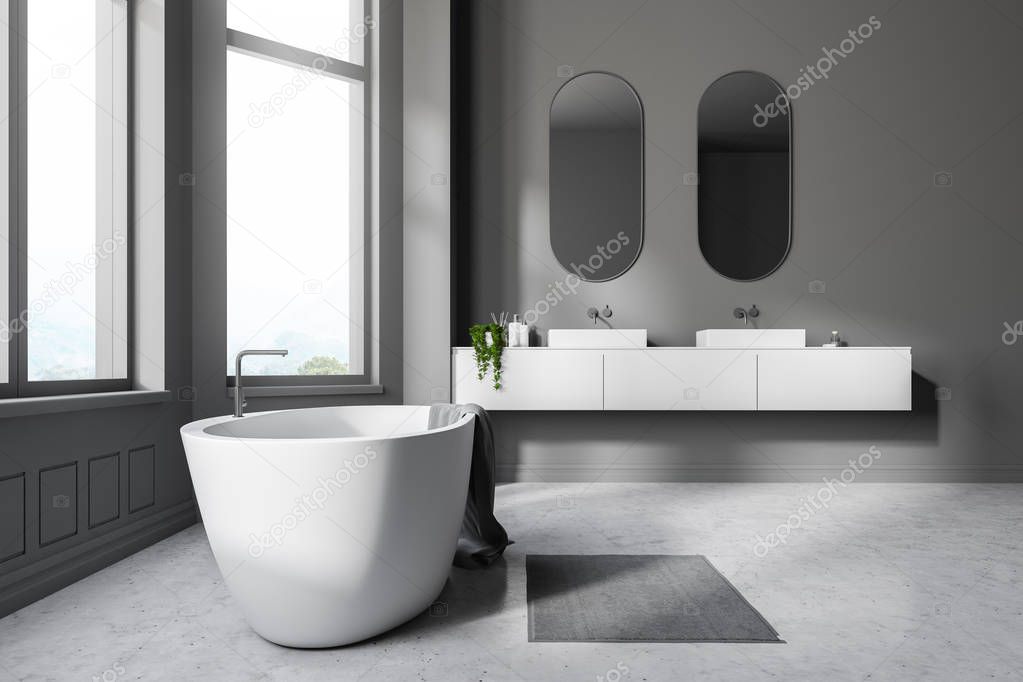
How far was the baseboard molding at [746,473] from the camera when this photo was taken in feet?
12.3

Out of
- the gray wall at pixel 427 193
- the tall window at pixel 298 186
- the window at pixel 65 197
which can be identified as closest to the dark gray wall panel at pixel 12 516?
the window at pixel 65 197

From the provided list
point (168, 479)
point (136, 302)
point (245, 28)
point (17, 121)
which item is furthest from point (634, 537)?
point (245, 28)

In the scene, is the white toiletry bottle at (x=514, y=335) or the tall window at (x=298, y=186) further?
the white toiletry bottle at (x=514, y=335)

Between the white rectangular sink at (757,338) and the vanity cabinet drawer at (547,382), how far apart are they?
2.21 feet

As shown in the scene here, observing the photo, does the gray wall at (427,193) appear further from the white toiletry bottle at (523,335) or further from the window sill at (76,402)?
the window sill at (76,402)

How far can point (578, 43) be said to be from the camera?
3.85m

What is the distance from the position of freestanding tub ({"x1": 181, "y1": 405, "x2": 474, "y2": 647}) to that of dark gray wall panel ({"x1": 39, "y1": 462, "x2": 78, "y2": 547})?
76 centimetres

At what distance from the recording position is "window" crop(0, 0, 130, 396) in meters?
2.10

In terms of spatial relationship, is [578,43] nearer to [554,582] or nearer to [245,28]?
[245,28]

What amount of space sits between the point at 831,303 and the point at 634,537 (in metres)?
2.10

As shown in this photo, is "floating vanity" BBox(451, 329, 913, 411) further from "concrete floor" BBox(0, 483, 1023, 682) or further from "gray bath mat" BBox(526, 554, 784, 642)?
"gray bath mat" BBox(526, 554, 784, 642)

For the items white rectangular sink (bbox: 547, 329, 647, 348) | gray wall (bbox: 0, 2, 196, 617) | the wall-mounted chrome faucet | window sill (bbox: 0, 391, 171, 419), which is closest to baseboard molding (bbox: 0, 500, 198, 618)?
gray wall (bbox: 0, 2, 196, 617)

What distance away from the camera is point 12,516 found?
1923mm

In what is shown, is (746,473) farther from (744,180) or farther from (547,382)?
(744,180)
